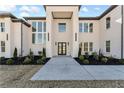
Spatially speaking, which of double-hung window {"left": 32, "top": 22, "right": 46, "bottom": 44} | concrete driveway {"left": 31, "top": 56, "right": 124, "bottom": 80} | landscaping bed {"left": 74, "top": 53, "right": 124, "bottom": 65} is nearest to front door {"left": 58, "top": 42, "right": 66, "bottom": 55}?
double-hung window {"left": 32, "top": 22, "right": 46, "bottom": 44}

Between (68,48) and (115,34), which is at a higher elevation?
(115,34)

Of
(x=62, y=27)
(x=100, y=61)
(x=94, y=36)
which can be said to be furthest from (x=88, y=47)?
(x=100, y=61)

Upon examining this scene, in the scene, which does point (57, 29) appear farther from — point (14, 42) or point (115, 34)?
point (115, 34)

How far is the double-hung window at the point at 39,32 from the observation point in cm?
2566

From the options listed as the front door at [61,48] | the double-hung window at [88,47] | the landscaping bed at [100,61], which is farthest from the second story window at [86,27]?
the landscaping bed at [100,61]

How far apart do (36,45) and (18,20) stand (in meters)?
5.17

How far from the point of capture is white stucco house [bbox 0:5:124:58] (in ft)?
63.7

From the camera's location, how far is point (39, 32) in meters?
25.7

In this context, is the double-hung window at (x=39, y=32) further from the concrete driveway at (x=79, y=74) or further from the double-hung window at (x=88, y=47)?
the concrete driveway at (x=79, y=74)

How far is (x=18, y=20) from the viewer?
22188 mm

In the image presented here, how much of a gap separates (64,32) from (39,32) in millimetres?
3907

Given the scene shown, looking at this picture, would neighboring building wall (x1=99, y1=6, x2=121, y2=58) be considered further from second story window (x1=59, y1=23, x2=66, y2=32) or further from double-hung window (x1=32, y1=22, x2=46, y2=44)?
double-hung window (x1=32, y1=22, x2=46, y2=44)

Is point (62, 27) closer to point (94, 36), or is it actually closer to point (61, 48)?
point (61, 48)

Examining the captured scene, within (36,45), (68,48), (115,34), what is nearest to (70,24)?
(68,48)
